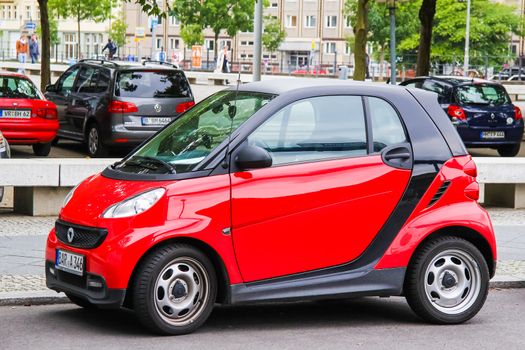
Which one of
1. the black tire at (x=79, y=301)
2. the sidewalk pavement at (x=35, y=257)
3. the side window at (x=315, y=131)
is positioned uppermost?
the side window at (x=315, y=131)

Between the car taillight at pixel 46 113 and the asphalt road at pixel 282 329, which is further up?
the car taillight at pixel 46 113

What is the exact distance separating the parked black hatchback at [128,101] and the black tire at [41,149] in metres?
0.78

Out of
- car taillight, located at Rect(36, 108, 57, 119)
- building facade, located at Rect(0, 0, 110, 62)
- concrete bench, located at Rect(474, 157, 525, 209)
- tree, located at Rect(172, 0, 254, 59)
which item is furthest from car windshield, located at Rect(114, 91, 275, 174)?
building facade, located at Rect(0, 0, 110, 62)

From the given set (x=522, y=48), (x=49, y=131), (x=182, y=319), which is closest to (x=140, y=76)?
(x=49, y=131)

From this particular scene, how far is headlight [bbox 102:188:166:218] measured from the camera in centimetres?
719

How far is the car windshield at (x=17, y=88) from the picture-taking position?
21078mm

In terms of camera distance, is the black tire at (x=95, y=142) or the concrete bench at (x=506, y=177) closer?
the concrete bench at (x=506, y=177)

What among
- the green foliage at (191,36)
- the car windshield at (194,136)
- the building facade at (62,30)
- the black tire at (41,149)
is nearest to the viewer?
the car windshield at (194,136)

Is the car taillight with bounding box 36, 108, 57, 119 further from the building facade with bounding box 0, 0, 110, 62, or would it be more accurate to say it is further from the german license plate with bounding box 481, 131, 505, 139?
the building facade with bounding box 0, 0, 110, 62

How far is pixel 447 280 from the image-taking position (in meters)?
7.96

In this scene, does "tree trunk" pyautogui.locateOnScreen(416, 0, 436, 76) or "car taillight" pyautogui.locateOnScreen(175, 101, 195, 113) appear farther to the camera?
"tree trunk" pyautogui.locateOnScreen(416, 0, 436, 76)

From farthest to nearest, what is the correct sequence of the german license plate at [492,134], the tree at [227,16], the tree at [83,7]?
the tree at [227,16] < the tree at [83,7] < the german license plate at [492,134]

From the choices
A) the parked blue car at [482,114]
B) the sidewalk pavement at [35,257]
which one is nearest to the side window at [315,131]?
the sidewalk pavement at [35,257]

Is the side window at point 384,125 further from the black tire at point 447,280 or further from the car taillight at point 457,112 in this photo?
the car taillight at point 457,112
